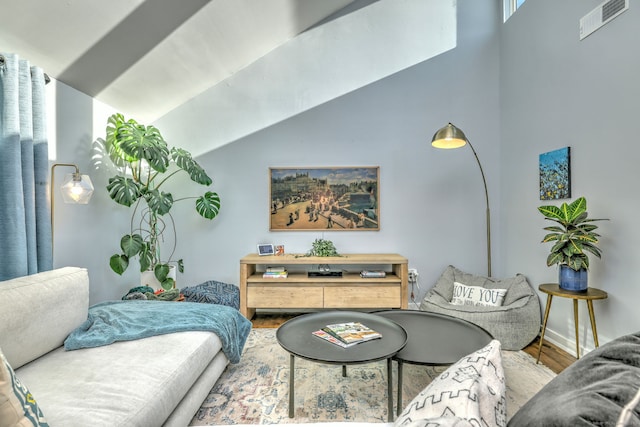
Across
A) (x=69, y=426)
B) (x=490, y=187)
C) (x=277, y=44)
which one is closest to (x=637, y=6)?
(x=490, y=187)

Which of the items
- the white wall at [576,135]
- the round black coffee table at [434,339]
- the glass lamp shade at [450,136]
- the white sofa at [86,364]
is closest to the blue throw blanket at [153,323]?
the white sofa at [86,364]

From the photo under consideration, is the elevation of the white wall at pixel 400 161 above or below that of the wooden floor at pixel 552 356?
above

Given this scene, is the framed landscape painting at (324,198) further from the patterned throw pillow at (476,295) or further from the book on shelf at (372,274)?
the patterned throw pillow at (476,295)

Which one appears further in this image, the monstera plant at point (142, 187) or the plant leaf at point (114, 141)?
the plant leaf at point (114, 141)

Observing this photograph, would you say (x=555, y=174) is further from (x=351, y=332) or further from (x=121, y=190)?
(x=121, y=190)

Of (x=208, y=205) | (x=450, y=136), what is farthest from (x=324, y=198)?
(x=450, y=136)

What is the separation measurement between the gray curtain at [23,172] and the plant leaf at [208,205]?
4.22ft

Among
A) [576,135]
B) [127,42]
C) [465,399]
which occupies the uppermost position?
[127,42]

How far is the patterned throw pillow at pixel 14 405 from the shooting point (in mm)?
824

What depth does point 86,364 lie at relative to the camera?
1.46 meters

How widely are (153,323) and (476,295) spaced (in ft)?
9.18

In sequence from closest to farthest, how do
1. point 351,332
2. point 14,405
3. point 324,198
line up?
point 14,405, point 351,332, point 324,198

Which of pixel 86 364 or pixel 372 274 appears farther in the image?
pixel 372 274

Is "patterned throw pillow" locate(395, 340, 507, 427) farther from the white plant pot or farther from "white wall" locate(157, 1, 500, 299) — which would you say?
the white plant pot
